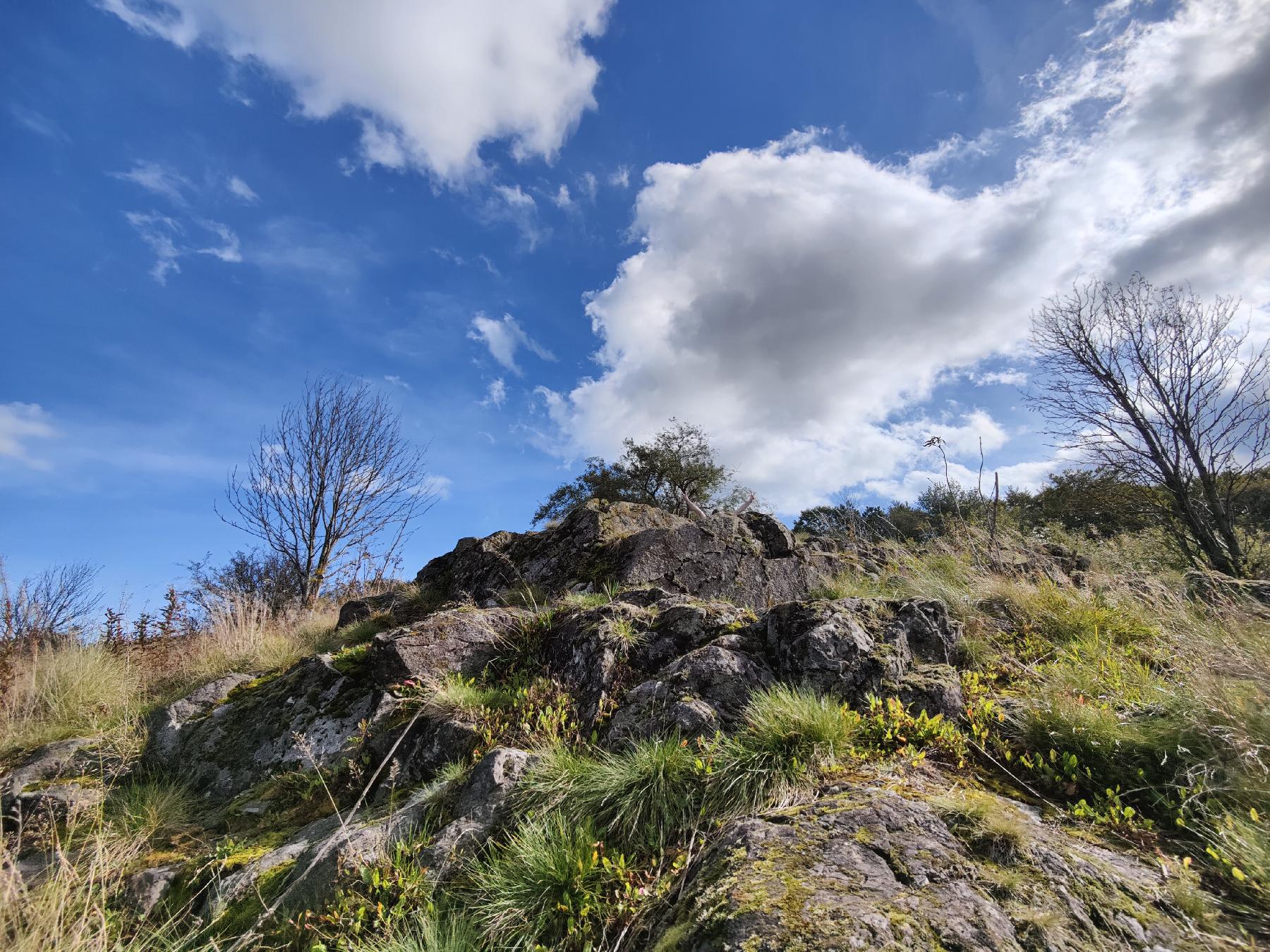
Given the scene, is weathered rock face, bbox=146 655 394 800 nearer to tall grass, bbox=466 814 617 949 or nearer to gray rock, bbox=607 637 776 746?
gray rock, bbox=607 637 776 746

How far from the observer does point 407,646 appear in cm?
492

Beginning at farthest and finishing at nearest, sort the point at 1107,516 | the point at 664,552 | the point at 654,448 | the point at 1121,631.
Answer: the point at 654,448 → the point at 1107,516 → the point at 664,552 → the point at 1121,631

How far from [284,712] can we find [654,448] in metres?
22.3

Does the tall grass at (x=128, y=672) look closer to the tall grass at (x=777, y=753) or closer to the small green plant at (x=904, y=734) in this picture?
the tall grass at (x=777, y=753)

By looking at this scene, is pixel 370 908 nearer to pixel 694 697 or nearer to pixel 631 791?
pixel 631 791

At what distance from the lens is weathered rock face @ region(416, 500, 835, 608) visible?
673 cm

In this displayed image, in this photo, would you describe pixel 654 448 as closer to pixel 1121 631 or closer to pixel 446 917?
pixel 1121 631

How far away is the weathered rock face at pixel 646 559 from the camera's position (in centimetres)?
673

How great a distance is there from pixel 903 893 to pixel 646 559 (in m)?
4.94

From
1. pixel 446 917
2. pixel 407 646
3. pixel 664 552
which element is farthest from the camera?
pixel 664 552

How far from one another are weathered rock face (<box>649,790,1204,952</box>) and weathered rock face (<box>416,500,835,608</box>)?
14.2 feet

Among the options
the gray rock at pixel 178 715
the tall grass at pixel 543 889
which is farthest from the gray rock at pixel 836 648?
the gray rock at pixel 178 715

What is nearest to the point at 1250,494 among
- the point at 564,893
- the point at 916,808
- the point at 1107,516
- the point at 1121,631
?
the point at 1107,516

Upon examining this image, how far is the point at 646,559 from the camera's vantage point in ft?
22.0
